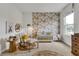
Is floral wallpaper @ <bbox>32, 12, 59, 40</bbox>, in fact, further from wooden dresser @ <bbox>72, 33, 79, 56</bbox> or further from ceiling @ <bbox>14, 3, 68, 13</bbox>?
wooden dresser @ <bbox>72, 33, 79, 56</bbox>

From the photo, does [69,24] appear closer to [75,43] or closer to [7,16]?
[75,43]

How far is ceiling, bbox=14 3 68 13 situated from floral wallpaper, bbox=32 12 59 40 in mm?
105

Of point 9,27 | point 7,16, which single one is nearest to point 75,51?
point 9,27

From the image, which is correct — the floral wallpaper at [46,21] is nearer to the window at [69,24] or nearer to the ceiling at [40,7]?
the ceiling at [40,7]

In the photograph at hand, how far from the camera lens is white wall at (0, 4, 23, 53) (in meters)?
2.91

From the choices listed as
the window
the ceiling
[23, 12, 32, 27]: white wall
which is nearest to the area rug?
the window

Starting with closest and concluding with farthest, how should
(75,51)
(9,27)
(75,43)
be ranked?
1. (75,51)
2. (75,43)
3. (9,27)

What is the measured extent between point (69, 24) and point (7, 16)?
4.85ft

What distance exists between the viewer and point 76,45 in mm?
2873

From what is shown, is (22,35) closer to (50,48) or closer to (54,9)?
(50,48)

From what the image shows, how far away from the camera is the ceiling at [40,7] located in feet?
9.39

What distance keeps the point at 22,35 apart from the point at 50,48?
0.73 meters

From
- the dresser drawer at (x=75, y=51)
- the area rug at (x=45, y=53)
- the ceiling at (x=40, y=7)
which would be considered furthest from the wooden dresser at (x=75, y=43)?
the ceiling at (x=40, y=7)

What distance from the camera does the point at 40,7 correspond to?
9.83 feet
